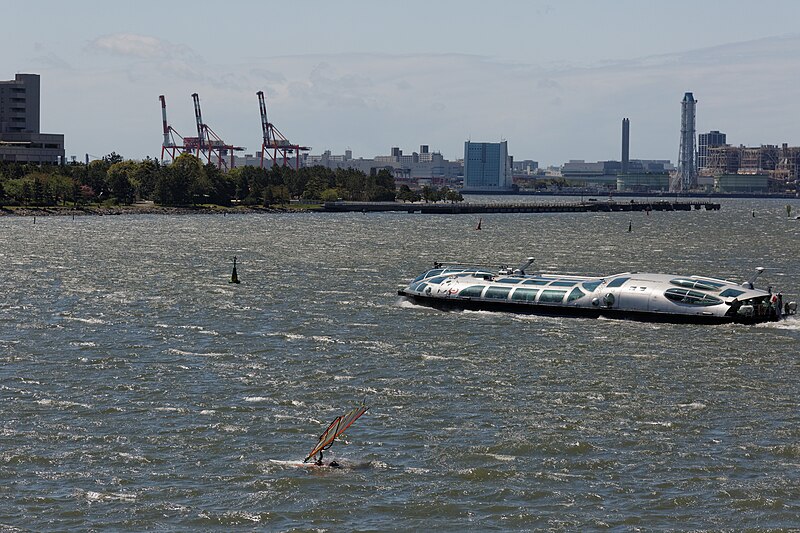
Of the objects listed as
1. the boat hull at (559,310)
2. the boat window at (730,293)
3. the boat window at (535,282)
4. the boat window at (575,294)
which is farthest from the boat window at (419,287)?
the boat window at (730,293)

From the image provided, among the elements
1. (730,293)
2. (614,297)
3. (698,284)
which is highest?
(698,284)

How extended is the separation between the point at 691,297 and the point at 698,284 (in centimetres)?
227

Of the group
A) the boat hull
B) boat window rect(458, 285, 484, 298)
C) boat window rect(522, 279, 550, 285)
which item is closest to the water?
the boat hull

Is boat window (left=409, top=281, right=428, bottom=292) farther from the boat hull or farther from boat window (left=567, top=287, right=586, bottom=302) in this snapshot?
boat window (left=567, top=287, right=586, bottom=302)

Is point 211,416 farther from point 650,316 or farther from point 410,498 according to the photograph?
point 650,316

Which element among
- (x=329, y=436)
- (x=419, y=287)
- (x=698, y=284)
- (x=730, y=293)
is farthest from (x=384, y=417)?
(x=419, y=287)

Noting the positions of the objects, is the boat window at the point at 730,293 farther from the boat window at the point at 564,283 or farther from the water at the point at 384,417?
the boat window at the point at 564,283

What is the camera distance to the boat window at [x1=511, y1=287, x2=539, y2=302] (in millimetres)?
82625

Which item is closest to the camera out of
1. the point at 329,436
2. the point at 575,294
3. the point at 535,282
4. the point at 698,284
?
the point at 329,436

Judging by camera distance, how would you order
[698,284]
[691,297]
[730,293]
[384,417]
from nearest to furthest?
[384,417] → [691,297] → [730,293] → [698,284]

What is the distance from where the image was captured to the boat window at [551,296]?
8155 cm

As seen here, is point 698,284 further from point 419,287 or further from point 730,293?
point 419,287

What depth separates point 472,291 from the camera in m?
85.6

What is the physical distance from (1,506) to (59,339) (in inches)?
1315
